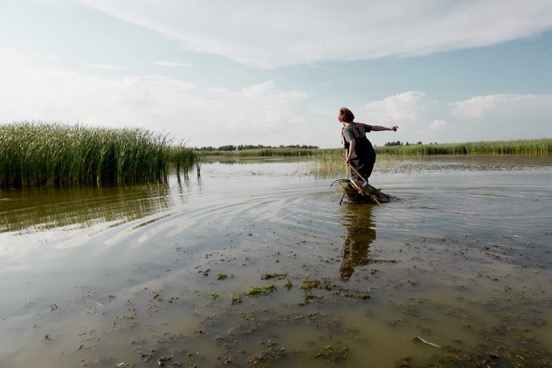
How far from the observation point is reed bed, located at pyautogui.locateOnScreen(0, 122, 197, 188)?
49.8 ft

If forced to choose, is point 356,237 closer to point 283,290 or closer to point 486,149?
point 283,290

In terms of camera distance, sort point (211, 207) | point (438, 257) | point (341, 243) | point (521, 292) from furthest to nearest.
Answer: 1. point (211, 207)
2. point (341, 243)
3. point (438, 257)
4. point (521, 292)

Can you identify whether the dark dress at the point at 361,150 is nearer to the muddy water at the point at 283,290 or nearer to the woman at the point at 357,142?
the woman at the point at 357,142

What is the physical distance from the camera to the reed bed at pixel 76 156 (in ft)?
49.8

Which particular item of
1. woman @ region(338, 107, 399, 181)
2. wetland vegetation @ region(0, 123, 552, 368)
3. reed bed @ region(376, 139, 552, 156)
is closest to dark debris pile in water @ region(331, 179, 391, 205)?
woman @ region(338, 107, 399, 181)

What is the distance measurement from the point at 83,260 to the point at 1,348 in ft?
7.94

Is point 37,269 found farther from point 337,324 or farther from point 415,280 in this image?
point 415,280

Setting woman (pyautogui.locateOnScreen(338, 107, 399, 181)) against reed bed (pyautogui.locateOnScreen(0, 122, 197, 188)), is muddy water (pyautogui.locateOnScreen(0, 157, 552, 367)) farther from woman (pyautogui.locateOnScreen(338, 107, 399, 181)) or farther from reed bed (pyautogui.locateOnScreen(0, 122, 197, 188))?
reed bed (pyautogui.locateOnScreen(0, 122, 197, 188))

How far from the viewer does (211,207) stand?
9695 millimetres

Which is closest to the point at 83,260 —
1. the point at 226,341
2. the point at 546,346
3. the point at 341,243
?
the point at 226,341

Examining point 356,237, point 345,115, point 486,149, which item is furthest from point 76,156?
point 486,149

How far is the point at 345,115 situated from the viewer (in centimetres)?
938

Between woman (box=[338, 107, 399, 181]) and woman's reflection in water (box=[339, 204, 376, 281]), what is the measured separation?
1.30m

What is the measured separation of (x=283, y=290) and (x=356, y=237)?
2.47 meters
